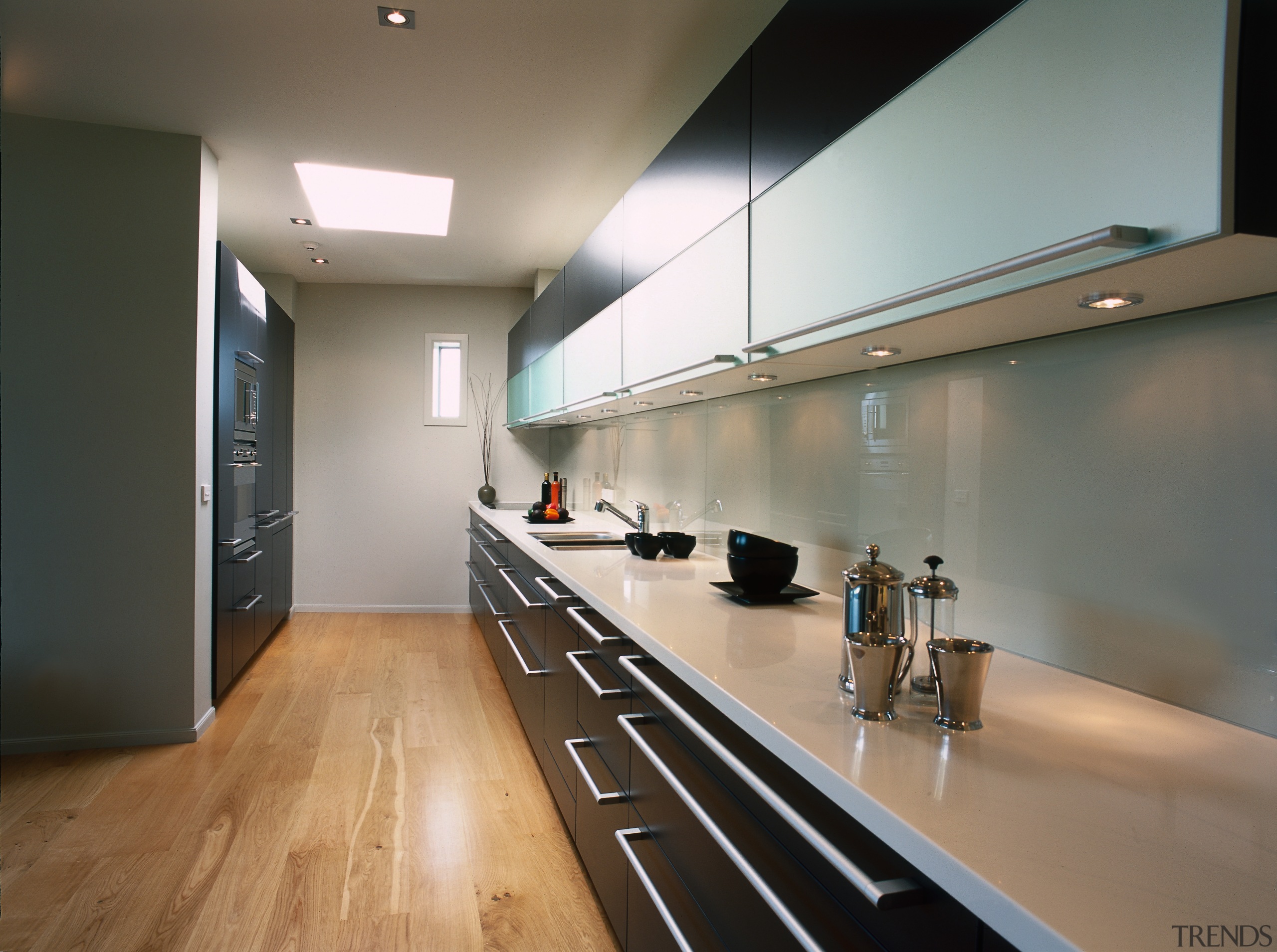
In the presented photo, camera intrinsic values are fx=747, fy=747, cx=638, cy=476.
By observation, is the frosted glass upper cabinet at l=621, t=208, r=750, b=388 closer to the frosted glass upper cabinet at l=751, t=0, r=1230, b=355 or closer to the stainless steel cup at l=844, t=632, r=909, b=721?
the frosted glass upper cabinet at l=751, t=0, r=1230, b=355

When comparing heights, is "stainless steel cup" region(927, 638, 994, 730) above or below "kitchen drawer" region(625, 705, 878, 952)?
above

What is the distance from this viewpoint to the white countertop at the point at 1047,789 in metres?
0.64

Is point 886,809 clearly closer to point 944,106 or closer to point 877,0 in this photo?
point 944,106

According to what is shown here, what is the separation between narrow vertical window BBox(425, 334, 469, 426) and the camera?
20.7 feet

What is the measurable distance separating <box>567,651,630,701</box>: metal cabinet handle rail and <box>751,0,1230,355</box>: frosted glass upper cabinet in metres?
0.94

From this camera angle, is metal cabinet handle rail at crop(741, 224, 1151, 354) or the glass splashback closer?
metal cabinet handle rail at crop(741, 224, 1151, 354)

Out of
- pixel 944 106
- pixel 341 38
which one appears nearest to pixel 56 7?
pixel 341 38

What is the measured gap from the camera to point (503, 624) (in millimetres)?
3850

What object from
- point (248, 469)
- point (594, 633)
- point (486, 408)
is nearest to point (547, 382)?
point (248, 469)

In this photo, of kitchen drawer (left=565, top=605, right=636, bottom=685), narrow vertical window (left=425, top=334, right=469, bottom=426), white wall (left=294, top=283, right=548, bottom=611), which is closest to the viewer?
→ kitchen drawer (left=565, top=605, right=636, bottom=685)

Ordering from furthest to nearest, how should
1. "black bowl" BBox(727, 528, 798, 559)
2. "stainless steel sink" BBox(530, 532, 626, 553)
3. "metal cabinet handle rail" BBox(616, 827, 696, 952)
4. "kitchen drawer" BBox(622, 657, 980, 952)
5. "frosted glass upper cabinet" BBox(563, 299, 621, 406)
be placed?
1. "stainless steel sink" BBox(530, 532, 626, 553)
2. "frosted glass upper cabinet" BBox(563, 299, 621, 406)
3. "black bowl" BBox(727, 528, 798, 559)
4. "metal cabinet handle rail" BBox(616, 827, 696, 952)
5. "kitchen drawer" BBox(622, 657, 980, 952)

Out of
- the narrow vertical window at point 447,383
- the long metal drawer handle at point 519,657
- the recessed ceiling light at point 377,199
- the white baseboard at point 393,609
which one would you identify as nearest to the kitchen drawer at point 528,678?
the long metal drawer handle at point 519,657

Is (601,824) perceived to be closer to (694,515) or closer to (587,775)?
(587,775)

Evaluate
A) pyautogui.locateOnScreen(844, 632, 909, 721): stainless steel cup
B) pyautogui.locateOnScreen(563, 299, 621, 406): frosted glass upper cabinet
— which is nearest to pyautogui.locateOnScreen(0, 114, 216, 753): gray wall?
pyautogui.locateOnScreen(563, 299, 621, 406): frosted glass upper cabinet
